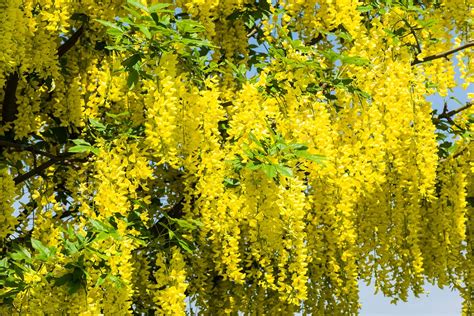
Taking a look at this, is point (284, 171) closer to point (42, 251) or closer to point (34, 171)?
point (42, 251)

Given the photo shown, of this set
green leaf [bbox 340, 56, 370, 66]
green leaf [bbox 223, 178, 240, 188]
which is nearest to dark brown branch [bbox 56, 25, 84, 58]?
green leaf [bbox 223, 178, 240, 188]

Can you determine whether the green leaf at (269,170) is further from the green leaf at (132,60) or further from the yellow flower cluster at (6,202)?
the yellow flower cluster at (6,202)

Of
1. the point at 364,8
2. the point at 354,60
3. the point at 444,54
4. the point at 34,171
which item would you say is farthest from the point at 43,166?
the point at 444,54

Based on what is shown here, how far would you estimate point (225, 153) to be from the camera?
17.8ft

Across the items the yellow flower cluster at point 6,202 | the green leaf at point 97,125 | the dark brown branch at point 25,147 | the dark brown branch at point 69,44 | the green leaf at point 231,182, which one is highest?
the dark brown branch at point 69,44

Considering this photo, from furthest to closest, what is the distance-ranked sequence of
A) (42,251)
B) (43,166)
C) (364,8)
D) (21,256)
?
(43,166) → (364,8) → (21,256) → (42,251)

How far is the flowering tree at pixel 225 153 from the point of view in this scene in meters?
5.03

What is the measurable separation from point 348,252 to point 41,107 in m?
2.75

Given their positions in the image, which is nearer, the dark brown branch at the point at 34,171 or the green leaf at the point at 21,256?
the green leaf at the point at 21,256

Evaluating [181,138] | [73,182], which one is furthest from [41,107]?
[181,138]

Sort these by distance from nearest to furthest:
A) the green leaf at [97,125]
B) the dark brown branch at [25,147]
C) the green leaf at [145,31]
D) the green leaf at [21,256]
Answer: the green leaf at [145,31] → the green leaf at [21,256] → the green leaf at [97,125] → the dark brown branch at [25,147]

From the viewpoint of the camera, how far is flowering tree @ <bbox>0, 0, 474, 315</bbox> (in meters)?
5.03

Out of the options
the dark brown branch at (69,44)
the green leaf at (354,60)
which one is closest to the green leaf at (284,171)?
the green leaf at (354,60)

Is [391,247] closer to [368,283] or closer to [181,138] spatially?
[368,283]
